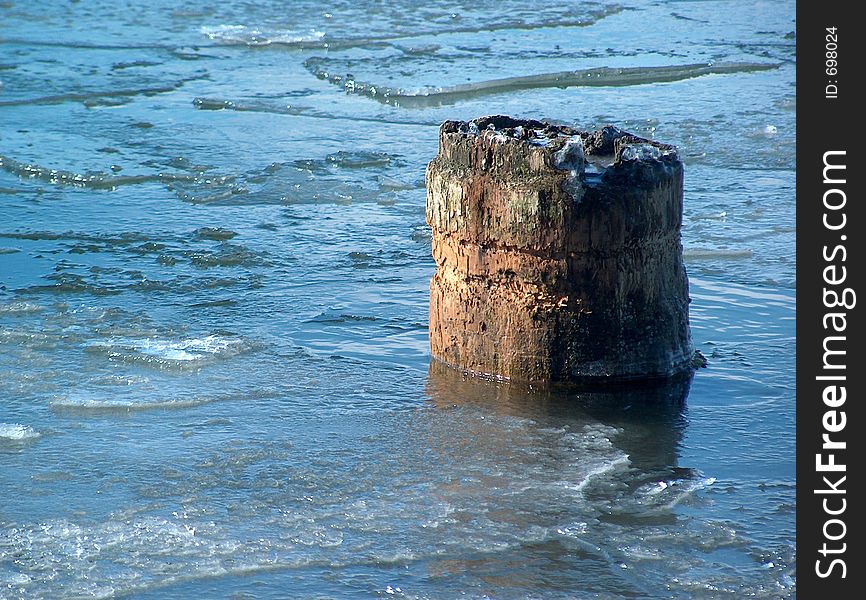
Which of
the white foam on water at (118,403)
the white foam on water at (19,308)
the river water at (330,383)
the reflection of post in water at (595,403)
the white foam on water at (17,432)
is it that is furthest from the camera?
the white foam on water at (19,308)

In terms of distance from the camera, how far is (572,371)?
4848 millimetres

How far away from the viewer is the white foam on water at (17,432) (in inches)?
174

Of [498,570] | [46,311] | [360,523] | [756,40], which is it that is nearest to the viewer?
[498,570]

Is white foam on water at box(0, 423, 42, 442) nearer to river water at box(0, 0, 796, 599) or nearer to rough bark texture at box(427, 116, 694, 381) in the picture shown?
river water at box(0, 0, 796, 599)

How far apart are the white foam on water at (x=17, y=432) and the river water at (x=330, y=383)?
0.7 inches

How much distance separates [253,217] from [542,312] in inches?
118

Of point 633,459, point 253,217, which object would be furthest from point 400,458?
point 253,217

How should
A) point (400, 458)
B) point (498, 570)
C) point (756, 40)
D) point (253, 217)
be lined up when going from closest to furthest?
point (498, 570)
point (400, 458)
point (253, 217)
point (756, 40)

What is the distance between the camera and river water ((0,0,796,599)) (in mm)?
3637

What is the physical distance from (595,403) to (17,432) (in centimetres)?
206

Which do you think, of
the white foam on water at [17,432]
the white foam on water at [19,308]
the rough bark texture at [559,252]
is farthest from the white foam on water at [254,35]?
the white foam on water at [17,432]

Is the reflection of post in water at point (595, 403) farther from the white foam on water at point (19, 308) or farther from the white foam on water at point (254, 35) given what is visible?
the white foam on water at point (254, 35)

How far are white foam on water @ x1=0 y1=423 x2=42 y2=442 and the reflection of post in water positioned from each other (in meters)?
1.44
